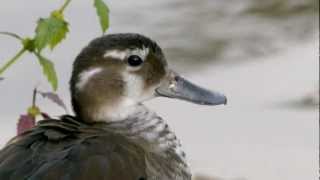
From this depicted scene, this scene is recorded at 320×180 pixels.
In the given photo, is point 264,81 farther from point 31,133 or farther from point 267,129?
point 31,133

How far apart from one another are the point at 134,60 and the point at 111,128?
257 mm

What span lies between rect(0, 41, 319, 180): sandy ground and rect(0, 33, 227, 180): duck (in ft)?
4.98

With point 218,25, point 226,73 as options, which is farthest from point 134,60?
point 218,25

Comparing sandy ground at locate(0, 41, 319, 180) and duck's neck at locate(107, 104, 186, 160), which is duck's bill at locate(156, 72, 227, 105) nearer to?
duck's neck at locate(107, 104, 186, 160)

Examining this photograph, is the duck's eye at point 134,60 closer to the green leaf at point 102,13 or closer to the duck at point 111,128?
the duck at point 111,128

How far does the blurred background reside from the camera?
6.10m

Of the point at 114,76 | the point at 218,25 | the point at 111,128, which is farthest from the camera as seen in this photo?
the point at 218,25

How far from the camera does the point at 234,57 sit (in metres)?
7.14

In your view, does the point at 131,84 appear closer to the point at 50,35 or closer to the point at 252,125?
the point at 50,35

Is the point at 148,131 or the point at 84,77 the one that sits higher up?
the point at 84,77

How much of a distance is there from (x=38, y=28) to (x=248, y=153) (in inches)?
85.4

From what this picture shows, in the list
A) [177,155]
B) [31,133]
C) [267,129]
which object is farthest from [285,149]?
[31,133]

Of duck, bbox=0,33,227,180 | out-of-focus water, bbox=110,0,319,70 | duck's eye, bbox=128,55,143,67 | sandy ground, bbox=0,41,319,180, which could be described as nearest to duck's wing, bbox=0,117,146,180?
duck, bbox=0,33,227,180

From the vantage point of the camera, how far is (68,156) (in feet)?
12.7
